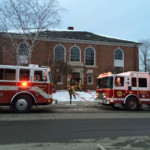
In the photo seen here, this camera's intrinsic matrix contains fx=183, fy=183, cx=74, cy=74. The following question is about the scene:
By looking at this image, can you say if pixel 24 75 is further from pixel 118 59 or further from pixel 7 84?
pixel 118 59

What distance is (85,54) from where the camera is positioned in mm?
31484

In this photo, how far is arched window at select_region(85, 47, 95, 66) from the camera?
31.6 metres

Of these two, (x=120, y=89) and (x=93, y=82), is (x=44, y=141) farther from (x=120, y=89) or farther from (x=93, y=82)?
(x=93, y=82)

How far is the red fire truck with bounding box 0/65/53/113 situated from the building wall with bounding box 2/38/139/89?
56.1ft

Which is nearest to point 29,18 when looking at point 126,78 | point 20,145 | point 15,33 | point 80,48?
point 15,33

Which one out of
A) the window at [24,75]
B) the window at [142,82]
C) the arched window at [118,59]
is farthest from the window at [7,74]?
the arched window at [118,59]

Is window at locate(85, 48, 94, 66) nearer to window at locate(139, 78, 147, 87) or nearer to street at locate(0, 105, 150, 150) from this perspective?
window at locate(139, 78, 147, 87)

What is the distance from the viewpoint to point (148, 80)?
12789mm

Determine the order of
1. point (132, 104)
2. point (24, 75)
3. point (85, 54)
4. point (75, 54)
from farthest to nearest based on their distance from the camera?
point (85, 54), point (75, 54), point (132, 104), point (24, 75)

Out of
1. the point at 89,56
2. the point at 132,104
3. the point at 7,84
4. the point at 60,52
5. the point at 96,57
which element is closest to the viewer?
the point at 7,84

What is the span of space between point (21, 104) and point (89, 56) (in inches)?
899

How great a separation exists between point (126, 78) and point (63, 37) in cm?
1993

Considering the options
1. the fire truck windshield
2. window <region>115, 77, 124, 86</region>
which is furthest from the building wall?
window <region>115, 77, 124, 86</region>

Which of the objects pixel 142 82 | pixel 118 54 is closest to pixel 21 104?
pixel 142 82
